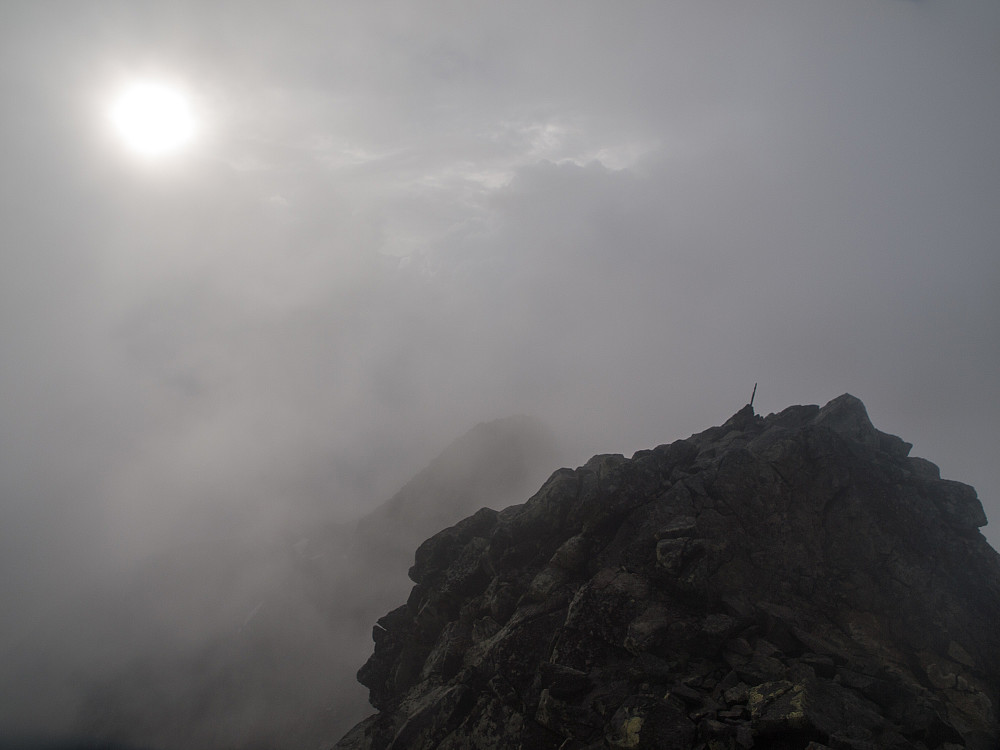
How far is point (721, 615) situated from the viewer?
1344 inches

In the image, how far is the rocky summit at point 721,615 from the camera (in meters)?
28.3

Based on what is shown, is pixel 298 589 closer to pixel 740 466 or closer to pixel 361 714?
pixel 361 714

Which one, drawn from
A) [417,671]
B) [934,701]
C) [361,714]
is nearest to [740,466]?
[934,701]

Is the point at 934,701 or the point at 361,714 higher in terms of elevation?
the point at 361,714

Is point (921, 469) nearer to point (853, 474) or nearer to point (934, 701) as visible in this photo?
point (853, 474)

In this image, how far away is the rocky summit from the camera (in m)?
28.3

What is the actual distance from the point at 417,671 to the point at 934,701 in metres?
44.5

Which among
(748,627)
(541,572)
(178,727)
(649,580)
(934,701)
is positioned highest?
(178,727)

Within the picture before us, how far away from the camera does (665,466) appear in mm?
49812

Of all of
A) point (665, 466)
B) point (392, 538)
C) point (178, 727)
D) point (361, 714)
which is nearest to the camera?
point (665, 466)

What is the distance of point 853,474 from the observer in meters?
42.7

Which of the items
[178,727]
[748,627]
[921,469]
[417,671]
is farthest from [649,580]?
[178,727]

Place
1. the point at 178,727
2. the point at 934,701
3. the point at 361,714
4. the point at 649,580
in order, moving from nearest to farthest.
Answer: the point at 934,701, the point at 649,580, the point at 361,714, the point at 178,727

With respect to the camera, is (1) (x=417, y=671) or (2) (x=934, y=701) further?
(1) (x=417, y=671)
